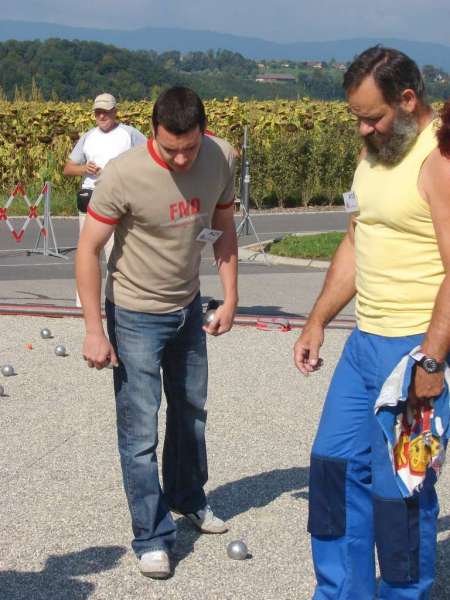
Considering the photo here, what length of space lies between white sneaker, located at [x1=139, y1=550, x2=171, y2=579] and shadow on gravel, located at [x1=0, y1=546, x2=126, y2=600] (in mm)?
190

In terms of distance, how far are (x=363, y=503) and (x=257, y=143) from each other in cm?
2028

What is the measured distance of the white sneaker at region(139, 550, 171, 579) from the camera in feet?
14.4

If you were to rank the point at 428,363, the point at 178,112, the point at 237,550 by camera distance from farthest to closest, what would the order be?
the point at 237,550, the point at 178,112, the point at 428,363

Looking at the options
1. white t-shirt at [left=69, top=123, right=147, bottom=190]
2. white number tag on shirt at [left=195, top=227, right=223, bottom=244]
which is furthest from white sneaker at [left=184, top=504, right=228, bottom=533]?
white t-shirt at [left=69, top=123, right=147, bottom=190]

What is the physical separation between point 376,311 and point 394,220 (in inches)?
12.9

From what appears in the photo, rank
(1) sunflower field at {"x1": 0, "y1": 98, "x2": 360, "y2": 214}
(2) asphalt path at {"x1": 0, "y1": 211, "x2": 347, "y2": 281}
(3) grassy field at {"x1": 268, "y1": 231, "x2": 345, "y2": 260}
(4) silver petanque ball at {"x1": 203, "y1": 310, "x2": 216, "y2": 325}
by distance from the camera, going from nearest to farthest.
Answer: (4) silver petanque ball at {"x1": 203, "y1": 310, "x2": 216, "y2": 325}
(2) asphalt path at {"x1": 0, "y1": 211, "x2": 347, "y2": 281}
(3) grassy field at {"x1": 268, "y1": 231, "x2": 345, "y2": 260}
(1) sunflower field at {"x1": 0, "y1": 98, "x2": 360, "y2": 214}

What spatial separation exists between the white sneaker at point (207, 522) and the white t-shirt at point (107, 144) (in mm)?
5202

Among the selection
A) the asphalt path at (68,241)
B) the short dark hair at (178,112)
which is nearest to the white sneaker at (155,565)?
the short dark hair at (178,112)

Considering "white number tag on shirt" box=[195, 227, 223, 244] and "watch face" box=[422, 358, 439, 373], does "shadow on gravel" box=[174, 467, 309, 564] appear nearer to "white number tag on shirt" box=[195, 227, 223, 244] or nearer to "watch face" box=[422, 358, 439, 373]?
"white number tag on shirt" box=[195, 227, 223, 244]

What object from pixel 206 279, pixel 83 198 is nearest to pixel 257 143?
pixel 206 279

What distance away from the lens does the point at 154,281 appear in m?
4.48

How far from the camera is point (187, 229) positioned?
4.46 metres

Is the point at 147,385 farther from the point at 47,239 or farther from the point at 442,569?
the point at 47,239

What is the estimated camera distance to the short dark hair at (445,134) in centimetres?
338
